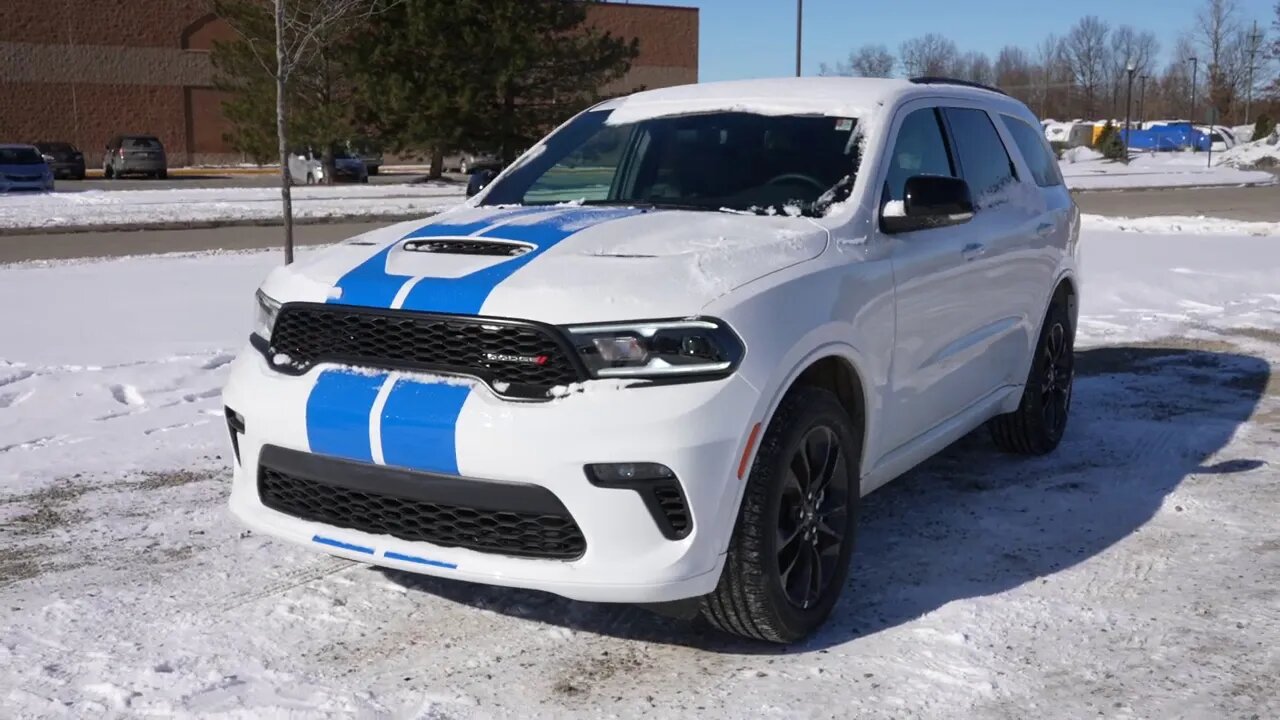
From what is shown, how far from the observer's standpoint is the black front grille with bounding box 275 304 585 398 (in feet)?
11.1

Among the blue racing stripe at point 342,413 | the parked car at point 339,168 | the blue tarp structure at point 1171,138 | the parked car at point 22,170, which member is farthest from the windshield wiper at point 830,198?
the blue tarp structure at point 1171,138

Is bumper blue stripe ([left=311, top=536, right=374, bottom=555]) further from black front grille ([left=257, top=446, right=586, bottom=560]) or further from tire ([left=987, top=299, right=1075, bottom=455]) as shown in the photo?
tire ([left=987, top=299, right=1075, bottom=455])

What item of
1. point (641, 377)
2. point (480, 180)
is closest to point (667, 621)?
point (641, 377)

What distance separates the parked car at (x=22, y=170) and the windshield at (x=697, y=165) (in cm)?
2964

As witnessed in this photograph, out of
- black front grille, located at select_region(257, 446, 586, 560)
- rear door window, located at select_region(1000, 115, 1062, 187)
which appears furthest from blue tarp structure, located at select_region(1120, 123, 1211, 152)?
black front grille, located at select_region(257, 446, 586, 560)

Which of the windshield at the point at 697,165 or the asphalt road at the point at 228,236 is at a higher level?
the windshield at the point at 697,165

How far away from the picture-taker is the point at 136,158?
4259 centimetres

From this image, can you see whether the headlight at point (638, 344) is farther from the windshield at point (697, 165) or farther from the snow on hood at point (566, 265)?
the windshield at point (697, 165)

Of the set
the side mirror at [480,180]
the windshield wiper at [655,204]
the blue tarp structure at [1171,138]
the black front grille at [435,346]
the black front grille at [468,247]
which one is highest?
the blue tarp structure at [1171,138]

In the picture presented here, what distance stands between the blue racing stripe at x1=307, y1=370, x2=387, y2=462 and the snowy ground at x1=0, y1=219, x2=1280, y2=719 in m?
0.65

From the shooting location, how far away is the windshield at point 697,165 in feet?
14.9

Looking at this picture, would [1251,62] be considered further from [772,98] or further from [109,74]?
[772,98]

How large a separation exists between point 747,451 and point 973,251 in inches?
78.6

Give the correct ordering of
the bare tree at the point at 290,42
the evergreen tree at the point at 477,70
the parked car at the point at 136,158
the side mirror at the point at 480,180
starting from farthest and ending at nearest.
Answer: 1. the parked car at the point at 136,158
2. the evergreen tree at the point at 477,70
3. the bare tree at the point at 290,42
4. the side mirror at the point at 480,180
